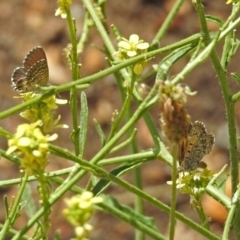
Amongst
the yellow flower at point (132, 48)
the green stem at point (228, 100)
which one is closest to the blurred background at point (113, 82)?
the green stem at point (228, 100)

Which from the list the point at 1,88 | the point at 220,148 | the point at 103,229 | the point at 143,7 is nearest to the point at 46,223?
the point at 103,229

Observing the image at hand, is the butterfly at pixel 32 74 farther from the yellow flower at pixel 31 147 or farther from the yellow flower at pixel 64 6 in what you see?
the yellow flower at pixel 31 147

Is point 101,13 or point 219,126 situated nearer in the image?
point 101,13

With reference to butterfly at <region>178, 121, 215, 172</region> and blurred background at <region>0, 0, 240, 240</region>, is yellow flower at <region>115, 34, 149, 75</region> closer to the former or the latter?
butterfly at <region>178, 121, 215, 172</region>

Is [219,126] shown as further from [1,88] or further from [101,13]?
[101,13]

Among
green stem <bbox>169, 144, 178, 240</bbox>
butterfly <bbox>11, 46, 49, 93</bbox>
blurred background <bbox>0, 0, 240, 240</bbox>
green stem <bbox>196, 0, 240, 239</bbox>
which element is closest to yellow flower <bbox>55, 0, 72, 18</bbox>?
butterfly <bbox>11, 46, 49, 93</bbox>

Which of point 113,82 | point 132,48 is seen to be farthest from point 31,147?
point 113,82
